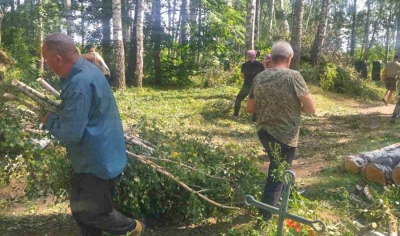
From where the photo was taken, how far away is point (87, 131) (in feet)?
8.29

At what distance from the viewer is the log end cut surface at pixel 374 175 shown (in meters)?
4.71

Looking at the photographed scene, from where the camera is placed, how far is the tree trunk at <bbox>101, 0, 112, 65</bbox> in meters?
14.5

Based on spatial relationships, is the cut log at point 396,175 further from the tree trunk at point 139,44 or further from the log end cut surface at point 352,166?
the tree trunk at point 139,44

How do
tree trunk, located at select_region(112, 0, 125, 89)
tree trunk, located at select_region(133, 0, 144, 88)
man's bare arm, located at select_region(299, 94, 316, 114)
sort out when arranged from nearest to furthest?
man's bare arm, located at select_region(299, 94, 316, 114) < tree trunk, located at select_region(112, 0, 125, 89) < tree trunk, located at select_region(133, 0, 144, 88)

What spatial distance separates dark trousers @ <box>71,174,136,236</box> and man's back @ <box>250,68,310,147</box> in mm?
1330

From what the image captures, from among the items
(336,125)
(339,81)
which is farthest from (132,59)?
(336,125)

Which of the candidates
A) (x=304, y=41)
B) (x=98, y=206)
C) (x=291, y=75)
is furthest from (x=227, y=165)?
(x=304, y=41)

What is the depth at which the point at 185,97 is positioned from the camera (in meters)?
12.3

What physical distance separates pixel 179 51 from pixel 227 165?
12.3 metres

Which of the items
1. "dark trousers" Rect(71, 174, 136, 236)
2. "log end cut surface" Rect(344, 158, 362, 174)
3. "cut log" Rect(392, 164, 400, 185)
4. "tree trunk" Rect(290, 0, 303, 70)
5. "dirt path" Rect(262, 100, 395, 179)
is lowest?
"dirt path" Rect(262, 100, 395, 179)

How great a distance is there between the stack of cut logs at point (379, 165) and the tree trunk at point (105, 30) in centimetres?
1085

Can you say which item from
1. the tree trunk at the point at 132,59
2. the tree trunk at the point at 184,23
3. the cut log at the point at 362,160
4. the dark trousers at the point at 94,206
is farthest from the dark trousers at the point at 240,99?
the tree trunk at the point at 184,23

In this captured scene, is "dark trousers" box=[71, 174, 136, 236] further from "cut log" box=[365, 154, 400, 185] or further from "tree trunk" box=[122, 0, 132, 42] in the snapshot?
"tree trunk" box=[122, 0, 132, 42]

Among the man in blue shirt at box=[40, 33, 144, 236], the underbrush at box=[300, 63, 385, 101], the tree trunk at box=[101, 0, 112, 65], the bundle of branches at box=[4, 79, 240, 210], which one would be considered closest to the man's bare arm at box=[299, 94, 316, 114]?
the bundle of branches at box=[4, 79, 240, 210]
